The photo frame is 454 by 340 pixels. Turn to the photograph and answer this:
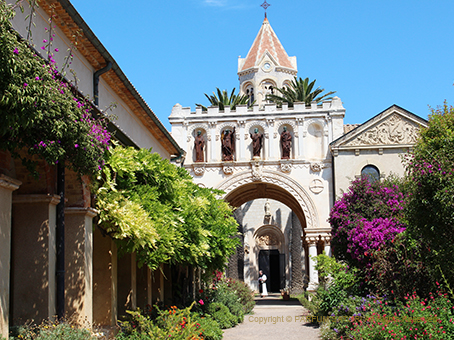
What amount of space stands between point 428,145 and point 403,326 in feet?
11.4

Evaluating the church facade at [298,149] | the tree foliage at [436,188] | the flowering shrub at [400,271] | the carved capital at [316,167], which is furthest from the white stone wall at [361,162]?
the tree foliage at [436,188]

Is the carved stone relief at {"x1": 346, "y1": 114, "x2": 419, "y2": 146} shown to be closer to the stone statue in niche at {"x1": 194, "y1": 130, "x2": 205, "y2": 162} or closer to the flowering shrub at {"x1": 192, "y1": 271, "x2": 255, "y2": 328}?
the stone statue in niche at {"x1": 194, "y1": 130, "x2": 205, "y2": 162}

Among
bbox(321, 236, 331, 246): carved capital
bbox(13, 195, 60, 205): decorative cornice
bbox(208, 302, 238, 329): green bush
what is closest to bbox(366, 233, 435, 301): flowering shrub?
bbox(208, 302, 238, 329): green bush

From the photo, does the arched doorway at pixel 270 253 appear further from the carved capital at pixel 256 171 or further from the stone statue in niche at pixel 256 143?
the stone statue in niche at pixel 256 143

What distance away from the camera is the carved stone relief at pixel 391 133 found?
27295 mm

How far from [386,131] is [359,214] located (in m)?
9.63

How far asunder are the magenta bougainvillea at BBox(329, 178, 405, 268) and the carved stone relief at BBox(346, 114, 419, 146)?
26.0 ft

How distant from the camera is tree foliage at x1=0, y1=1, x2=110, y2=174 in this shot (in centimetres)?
601

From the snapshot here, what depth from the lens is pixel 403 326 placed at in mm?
10188

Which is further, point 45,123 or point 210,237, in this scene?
point 210,237

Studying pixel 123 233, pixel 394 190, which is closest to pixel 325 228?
pixel 394 190

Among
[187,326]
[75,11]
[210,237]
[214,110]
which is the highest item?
[214,110]

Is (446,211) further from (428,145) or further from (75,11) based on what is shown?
(75,11)

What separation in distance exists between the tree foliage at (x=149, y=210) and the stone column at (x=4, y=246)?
201 centimetres
